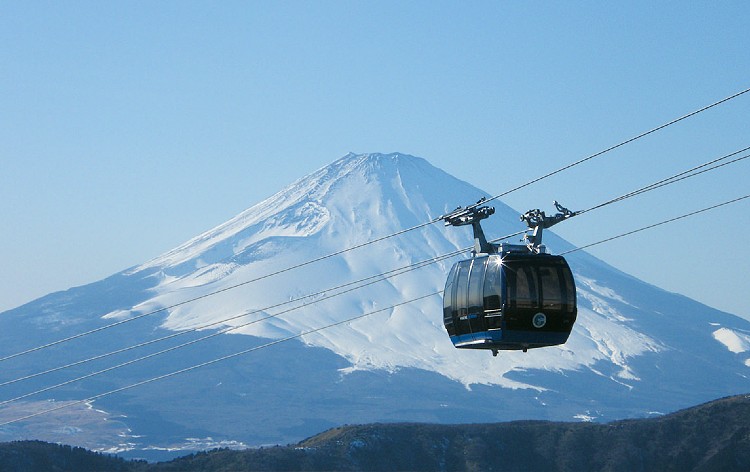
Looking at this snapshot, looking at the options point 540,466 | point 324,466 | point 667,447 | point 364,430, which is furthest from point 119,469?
point 667,447

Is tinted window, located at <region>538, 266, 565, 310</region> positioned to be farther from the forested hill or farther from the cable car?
the forested hill

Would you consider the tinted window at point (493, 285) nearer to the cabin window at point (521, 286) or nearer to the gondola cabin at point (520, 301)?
the gondola cabin at point (520, 301)

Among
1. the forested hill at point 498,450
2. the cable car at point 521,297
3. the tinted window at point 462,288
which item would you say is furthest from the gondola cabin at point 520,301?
the forested hill at point 498,450

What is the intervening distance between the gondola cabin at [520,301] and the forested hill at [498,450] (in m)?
65.9

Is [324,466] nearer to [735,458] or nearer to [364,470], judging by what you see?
[364,470]

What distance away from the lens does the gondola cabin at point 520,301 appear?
32031mm

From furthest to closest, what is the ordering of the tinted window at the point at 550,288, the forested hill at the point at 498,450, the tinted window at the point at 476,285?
the forested hill at the point at 498,450, the tinted window at the point at 476,285, the tinted window at the point at 550,288

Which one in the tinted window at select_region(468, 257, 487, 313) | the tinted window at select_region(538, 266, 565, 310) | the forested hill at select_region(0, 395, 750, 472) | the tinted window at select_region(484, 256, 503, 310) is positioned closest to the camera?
the tinted window at select_region(484, 256, 503, 310)

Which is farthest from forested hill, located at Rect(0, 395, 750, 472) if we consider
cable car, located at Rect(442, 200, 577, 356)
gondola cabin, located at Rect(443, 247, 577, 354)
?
gondola cabin, located at Rect(443, 247, 577, 354)

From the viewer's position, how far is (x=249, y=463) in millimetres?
99188

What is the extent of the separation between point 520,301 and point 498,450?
80.6 metres

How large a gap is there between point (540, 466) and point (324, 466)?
764 inches

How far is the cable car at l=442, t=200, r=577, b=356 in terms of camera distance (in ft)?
105

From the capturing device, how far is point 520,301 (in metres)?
32.0
